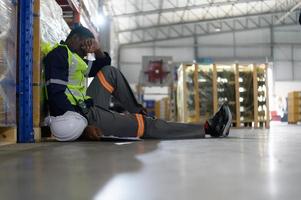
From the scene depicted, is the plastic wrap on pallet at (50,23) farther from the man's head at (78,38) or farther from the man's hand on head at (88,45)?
the man's hand on head at (88,45)

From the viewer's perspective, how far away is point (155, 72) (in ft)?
42.4

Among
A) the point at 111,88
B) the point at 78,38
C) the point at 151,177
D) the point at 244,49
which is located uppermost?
the point at 244,49

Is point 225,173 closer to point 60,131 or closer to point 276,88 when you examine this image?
point 60,131

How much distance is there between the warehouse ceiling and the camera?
61.0 feet

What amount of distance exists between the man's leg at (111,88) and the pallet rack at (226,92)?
4528mm

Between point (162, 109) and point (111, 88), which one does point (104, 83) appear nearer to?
point (111, 88)

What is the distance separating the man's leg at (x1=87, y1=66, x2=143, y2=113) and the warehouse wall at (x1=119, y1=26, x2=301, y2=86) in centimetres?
Answer: 1976

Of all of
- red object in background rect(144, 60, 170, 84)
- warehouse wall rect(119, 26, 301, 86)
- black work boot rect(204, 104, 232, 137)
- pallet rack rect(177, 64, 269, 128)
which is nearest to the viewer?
black work boot rect(204, 104, 232, 137)

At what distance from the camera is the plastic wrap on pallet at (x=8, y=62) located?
3.03 m

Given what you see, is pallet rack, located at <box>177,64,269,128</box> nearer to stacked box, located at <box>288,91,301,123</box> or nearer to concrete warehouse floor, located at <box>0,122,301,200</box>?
stacked box, located at <box>288,91,301,123</box>

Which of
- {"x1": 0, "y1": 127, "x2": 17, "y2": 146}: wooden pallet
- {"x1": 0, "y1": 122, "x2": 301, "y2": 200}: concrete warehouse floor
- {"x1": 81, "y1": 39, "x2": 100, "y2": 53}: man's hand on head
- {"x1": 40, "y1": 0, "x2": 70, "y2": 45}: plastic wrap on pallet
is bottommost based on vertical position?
{"x1": 0, "y1": 122, "x2": 301, "y2": 200}: concrete warehouse floor

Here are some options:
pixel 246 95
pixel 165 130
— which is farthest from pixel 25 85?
pixel 246 95

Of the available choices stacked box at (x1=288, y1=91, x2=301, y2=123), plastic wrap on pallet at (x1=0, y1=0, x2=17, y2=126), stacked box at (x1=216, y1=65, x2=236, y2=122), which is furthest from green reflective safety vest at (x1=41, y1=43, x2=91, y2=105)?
stacked box at (x1=288, y1=91, x2=301, y2=123)

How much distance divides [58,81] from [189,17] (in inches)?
750
